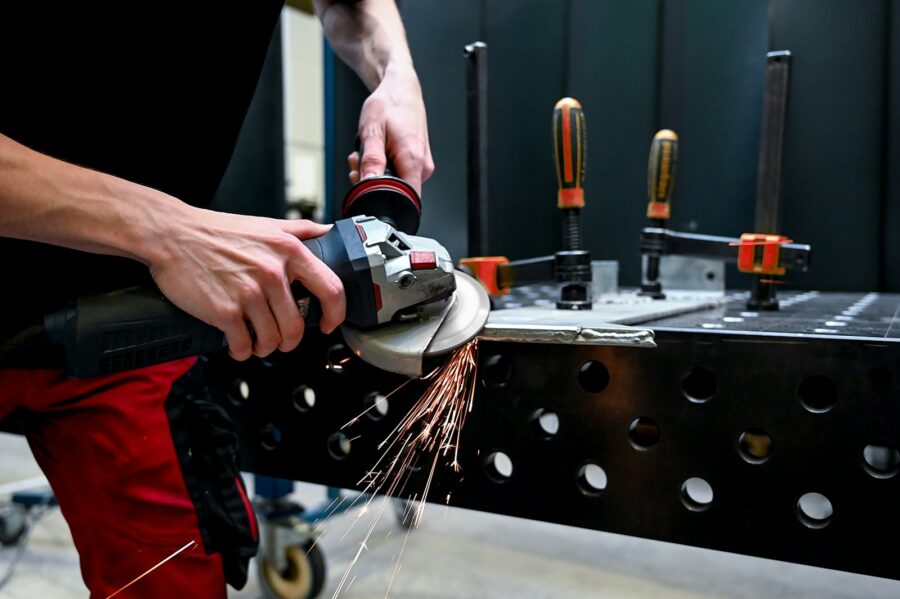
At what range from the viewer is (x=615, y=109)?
7.55 ft

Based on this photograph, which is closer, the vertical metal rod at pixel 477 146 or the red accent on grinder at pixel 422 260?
the red accent on grinder at pixel 422 260

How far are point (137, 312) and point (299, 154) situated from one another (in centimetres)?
464

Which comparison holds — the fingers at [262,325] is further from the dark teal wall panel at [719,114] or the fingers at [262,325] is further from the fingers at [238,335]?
the dark teal wall panel at [719,114]

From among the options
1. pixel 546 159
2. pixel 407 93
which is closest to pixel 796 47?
pixel 546 159

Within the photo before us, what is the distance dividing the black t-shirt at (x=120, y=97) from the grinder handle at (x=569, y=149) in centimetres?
52

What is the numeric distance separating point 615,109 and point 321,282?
185 centimetres

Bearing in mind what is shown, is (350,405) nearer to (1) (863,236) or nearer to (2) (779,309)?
(2) (779,309)

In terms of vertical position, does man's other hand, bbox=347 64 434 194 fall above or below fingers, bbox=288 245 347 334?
above

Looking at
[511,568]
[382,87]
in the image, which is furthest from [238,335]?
[511,568]

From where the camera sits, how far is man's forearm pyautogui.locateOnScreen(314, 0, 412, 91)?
1137mm

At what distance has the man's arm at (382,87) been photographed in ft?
3.20

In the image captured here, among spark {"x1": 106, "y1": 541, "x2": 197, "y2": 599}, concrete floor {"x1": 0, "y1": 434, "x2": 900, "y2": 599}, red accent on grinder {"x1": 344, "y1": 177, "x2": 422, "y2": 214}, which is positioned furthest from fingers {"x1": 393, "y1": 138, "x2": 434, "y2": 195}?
concrete floor {"x1": 0, "y1": 434, "x2": 900, "y2": 599}

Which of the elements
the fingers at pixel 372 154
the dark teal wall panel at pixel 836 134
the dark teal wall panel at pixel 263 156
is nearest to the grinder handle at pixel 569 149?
the fingers at pixel 372 154

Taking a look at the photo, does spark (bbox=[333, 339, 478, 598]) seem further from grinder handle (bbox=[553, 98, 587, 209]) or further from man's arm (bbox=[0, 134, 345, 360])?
grinder handle (bbox=[553, 98, 587, 209])
